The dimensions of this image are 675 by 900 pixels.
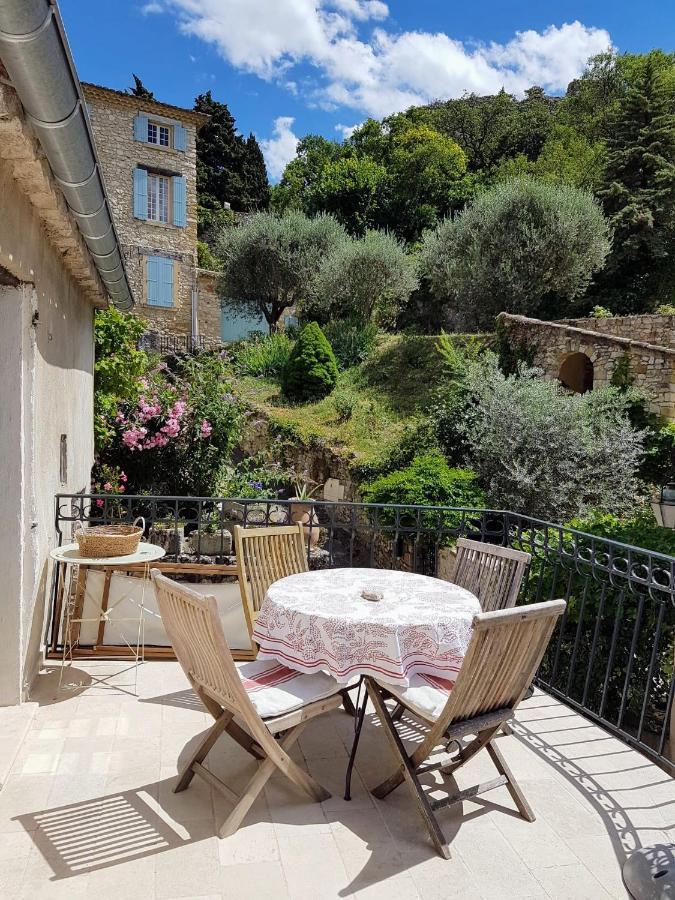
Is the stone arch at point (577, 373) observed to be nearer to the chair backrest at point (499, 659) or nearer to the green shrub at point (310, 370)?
the green shrub at point (310, 370)

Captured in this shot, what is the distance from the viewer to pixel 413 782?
250 cm

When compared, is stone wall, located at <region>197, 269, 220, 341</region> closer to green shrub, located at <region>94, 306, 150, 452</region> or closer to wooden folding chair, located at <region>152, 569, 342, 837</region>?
green shrub, located at <region>94, 306, 150, 452</region>

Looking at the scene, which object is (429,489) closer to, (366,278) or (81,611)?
(81,611)

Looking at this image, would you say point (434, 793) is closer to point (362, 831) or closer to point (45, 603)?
point (362, 831)

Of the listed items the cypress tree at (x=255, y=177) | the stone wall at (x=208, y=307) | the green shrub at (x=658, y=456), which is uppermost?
the cypress tree at (x=255, y=177)

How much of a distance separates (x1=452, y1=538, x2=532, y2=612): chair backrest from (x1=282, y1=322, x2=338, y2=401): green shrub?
12.8 m

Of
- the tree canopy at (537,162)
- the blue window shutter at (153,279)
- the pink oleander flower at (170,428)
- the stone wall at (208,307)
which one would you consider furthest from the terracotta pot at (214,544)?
the stone wall at (208,307)

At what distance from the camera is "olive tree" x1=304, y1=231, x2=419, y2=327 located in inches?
757

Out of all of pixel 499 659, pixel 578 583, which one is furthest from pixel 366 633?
pixel 578 583

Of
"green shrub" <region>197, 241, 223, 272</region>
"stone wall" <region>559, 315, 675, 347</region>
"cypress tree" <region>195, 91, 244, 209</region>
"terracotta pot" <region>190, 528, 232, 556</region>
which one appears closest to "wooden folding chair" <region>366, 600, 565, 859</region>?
"terracotta pot" <region>190, 528, 232, 556</region>

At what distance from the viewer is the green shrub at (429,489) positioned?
9.54m

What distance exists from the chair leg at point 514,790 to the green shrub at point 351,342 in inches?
609

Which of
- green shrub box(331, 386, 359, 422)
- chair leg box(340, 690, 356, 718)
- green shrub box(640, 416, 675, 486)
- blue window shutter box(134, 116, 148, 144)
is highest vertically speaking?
blue window shutter box(134, 116, 148, 144)

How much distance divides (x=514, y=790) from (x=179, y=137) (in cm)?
2342
